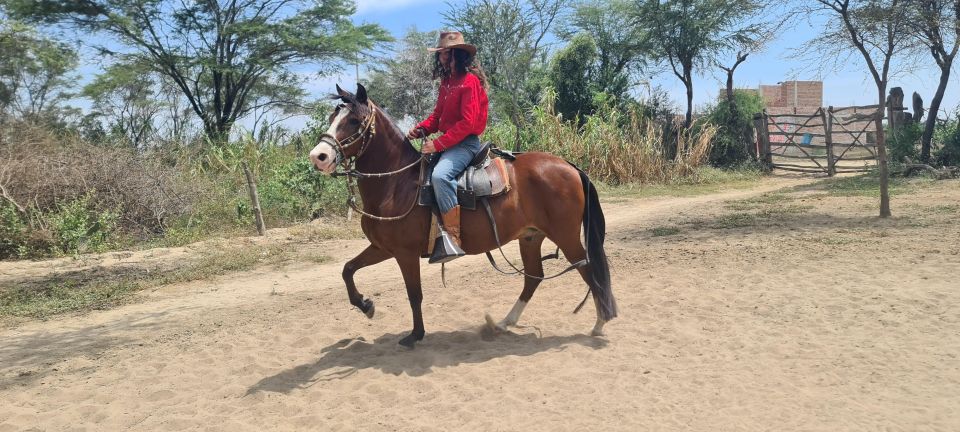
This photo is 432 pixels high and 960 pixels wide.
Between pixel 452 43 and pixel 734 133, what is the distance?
1997cm

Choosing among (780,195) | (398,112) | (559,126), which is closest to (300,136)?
(559,126)

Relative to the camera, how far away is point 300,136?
16.0 metres

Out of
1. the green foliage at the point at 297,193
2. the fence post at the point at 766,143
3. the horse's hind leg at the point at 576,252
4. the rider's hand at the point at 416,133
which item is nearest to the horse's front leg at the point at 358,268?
the rider's hand at the point at 416,133

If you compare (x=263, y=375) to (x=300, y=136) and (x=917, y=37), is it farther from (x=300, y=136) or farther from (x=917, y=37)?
(x=917, y=37)

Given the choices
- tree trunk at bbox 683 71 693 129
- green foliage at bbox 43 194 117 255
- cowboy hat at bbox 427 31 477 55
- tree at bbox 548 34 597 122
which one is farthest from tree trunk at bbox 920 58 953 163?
green foliage at bbox 43 194 117 255

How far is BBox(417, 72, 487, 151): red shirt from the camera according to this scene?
4961 millimetres

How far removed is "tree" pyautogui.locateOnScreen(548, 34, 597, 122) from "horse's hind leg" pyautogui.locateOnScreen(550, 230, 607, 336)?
2001 cm

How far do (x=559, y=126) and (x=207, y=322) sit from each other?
13.1 meters

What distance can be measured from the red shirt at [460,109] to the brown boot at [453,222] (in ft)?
1.61

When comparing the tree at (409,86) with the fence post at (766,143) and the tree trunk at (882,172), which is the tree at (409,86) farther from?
the tree trunk at (882,172)

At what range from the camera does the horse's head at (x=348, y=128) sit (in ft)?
14.9

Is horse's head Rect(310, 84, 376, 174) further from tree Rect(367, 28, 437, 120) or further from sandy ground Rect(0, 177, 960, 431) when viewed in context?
tree Rect(367, 28, 437, 120)

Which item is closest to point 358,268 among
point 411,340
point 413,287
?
point 413,287

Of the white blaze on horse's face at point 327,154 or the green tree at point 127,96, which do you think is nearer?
the white blaze on horse's face at point 327,154
